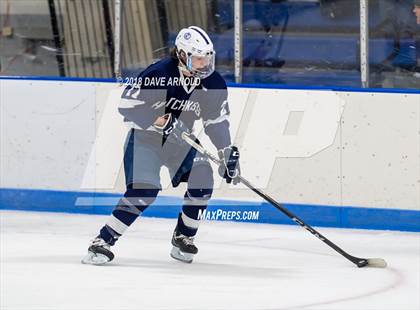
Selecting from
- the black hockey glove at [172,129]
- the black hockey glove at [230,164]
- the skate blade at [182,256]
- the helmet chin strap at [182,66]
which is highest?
the helmet chin strap at [182,66]

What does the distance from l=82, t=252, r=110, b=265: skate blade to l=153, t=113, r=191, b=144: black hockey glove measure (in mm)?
571

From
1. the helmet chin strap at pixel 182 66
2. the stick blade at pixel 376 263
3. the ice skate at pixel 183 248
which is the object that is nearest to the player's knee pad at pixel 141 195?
the ice skate at pixel 183 248

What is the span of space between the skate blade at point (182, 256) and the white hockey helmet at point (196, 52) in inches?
31.3

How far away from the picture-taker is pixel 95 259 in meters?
5.20

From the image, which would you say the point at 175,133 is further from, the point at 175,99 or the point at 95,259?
the point at 95,259

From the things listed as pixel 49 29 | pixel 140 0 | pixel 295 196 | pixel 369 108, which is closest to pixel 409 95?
pixel 369 108

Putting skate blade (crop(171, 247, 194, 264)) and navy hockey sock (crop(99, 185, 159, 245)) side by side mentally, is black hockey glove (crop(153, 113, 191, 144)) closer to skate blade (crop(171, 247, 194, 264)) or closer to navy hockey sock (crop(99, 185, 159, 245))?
navy hockey sock (crop(99, 185, 159, 245))

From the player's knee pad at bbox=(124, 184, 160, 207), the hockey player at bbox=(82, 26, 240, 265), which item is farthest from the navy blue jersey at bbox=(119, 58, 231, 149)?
the player's knee pad at bbox=(124, 184, 160, 207)

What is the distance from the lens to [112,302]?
4.37m

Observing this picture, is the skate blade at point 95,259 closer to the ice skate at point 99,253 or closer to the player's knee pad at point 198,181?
the ice skate at point 99,253

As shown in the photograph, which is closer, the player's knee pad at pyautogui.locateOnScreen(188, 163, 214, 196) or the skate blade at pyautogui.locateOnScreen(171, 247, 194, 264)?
the player's knee pad at pyautogui.locateOnScreen(188, 163, 214, 196)

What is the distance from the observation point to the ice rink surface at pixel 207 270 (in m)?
4.45

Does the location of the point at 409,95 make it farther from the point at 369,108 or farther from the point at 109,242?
the point at 109,242

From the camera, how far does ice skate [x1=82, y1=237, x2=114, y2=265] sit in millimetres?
5180
